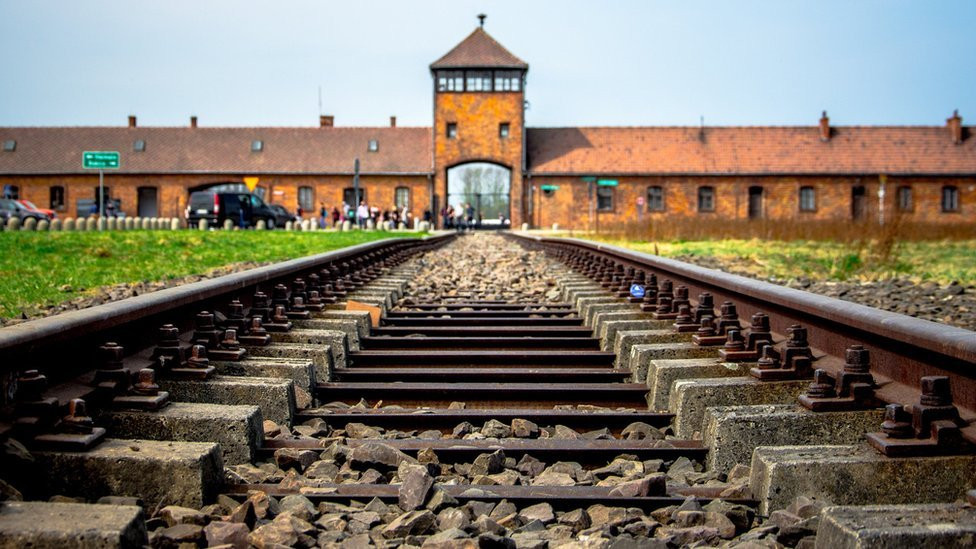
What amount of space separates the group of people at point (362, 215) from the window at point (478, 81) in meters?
7.79

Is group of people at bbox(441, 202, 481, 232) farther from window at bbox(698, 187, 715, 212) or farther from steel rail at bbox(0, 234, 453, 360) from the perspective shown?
steel rail at bbox(0, 234, 453, 360)

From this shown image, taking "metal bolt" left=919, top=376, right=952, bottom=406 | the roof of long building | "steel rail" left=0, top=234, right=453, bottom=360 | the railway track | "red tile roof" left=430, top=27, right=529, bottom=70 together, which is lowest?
the railway track

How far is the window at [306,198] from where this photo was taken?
55344mm

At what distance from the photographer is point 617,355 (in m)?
5.27

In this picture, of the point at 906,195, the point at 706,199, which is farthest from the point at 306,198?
the point at 906,195

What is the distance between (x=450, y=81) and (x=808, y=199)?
2199cm

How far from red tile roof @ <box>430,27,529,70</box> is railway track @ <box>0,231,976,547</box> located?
156 feet

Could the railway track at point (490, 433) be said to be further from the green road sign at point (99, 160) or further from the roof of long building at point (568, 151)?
A: the roof of long building at point (568, 151)

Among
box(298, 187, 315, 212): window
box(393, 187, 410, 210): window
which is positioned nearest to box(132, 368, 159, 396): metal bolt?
box(393, 187, 410, 210): window

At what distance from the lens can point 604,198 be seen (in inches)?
2121

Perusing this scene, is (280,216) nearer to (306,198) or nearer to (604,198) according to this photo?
(306,198)

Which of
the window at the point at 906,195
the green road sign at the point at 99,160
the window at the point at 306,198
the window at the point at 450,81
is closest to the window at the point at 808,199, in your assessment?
the window at the point at 906,195

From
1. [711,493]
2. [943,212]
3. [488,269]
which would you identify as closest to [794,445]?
[711,493]

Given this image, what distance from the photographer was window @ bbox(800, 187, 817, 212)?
54.0 m
